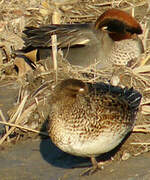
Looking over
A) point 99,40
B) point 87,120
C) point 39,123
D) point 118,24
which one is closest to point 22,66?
point 99,40

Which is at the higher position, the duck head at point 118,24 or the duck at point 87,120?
the duck head at point 118,24

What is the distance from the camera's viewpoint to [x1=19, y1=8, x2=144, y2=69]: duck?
668 cm

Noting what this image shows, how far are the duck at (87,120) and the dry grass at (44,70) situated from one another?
1.36 ft

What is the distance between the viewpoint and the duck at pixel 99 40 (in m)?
6.68

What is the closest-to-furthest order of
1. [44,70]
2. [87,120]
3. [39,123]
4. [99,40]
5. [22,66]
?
[87,120] → [39,123] → [44,70] → [99,40] → [22,66]

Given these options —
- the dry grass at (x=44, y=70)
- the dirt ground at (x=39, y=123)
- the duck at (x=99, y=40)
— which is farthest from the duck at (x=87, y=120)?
the duck at (x=99, y=40)

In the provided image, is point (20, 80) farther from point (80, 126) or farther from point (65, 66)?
point (80, 126)

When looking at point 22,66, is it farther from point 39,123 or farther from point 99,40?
point 39,123

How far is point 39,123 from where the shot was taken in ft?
17.6

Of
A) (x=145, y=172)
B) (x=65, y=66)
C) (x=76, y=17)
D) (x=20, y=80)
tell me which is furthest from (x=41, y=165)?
(x=76, y=17)

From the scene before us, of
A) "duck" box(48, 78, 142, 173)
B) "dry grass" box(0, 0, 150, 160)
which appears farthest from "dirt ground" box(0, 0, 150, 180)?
"duck" box(48, 78, 142, 173)

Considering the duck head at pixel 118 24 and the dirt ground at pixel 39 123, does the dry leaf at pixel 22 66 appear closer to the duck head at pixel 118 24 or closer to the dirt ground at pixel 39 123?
the dirt ground at pixel 39 123

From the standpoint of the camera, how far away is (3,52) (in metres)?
7.41

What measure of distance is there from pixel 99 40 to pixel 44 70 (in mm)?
875
